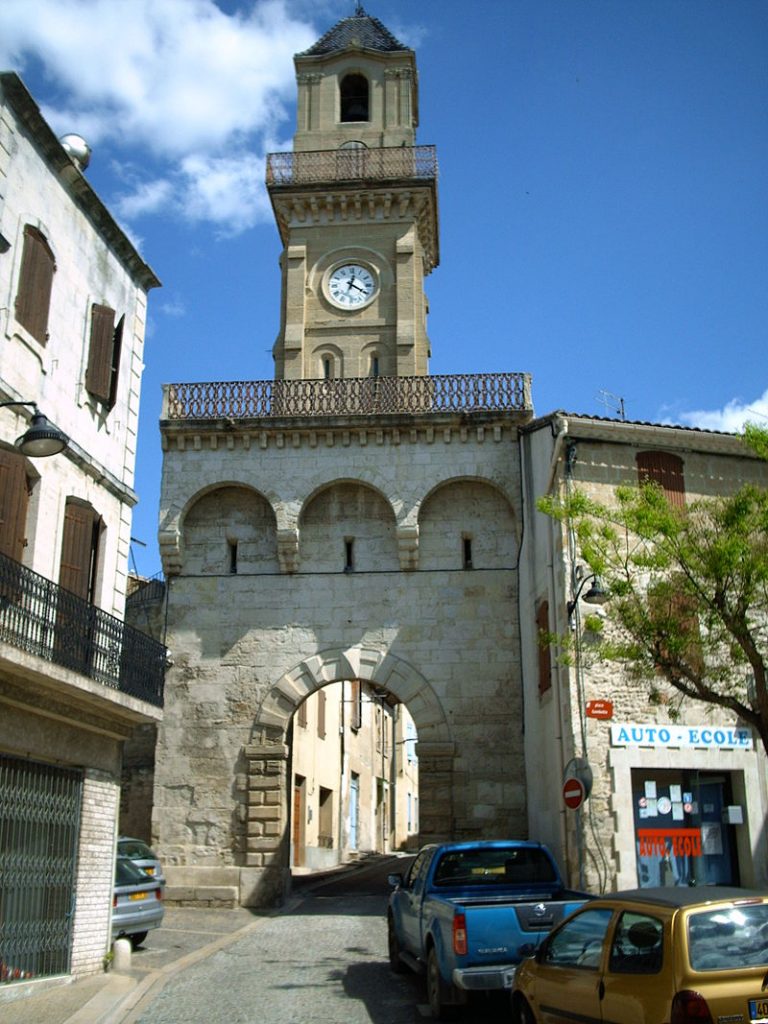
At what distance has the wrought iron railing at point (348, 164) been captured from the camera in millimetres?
25391

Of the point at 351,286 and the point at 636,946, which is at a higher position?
the point at 351,286

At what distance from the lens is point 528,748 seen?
63.6 feet

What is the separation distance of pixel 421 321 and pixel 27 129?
15125mm

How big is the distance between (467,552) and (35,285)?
12.2 metres

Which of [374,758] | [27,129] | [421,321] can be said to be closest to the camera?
[27,129]

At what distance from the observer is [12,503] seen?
32.9 ft

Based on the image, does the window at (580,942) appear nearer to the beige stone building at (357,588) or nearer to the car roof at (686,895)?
the car roof at (686,895)

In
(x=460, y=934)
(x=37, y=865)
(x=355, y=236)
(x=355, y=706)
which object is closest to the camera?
(x=460, y=934)

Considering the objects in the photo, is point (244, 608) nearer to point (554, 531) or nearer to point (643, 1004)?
point (554, 531)

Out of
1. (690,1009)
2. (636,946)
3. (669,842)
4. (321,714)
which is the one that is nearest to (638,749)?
(669,842)

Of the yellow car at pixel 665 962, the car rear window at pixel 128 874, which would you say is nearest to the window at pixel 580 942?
the yellow car at pixel 665 962

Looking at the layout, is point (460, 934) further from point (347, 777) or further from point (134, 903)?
point (347, 777)

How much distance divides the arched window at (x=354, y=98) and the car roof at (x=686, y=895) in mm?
24597

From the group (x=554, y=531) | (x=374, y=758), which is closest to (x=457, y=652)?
(x=554, y=531)
